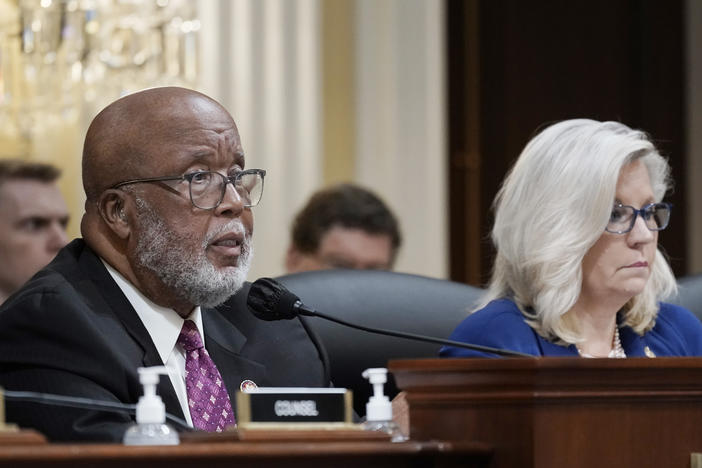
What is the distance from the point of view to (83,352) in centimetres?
215

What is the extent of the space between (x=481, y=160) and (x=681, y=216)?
90 centimetres

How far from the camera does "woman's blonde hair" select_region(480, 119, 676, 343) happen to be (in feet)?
8.68

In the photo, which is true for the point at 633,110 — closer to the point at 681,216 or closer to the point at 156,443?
the point at 681,216

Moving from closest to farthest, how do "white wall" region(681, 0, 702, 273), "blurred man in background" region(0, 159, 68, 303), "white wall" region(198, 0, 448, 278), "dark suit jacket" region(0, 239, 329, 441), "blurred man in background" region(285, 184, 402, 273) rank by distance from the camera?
"dark suit jacket" region(0, 239, 329, 441) → "blurred man in background" region(0, 159, 68, 303) → "blurred man in background" region(285, 184, 402, 273) → "white wall" region(198, 0, 448, 278) → "white wall" region(681, 0, 702, 273)

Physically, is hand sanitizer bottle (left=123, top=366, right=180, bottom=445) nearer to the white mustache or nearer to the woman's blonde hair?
the white mustache

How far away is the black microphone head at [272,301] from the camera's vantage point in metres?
2.09

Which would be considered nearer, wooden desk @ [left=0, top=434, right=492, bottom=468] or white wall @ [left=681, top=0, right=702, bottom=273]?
wooden desk @ [left=0, top=434, right=492, bottom=468]

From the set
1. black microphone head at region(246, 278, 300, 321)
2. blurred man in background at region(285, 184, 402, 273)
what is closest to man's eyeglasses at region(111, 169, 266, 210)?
black microphone head at region(246, 278, 300, 321)

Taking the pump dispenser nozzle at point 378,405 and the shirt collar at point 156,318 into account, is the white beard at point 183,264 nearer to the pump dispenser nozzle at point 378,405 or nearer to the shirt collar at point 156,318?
the shirt collar at point 156,318

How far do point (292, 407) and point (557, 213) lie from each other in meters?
1.20

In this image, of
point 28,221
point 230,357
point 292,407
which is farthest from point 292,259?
point 292,407

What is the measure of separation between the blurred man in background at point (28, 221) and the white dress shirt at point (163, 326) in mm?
1625

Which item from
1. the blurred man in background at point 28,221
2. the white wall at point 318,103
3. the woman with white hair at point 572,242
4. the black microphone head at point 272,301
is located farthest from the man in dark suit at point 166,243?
the white wall at point 318,103

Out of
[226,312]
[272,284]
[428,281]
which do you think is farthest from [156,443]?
[428,281]
